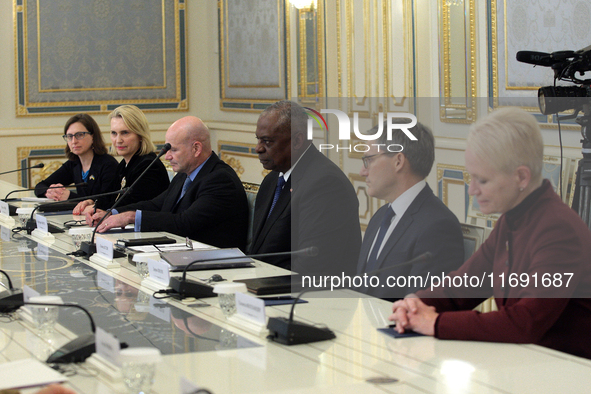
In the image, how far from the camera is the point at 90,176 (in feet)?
14.5

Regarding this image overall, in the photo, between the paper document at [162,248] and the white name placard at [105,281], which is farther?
the paper document at [162,248]

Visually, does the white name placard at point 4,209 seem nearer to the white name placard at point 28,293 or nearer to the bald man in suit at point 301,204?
the bald man in suit at point 301,204

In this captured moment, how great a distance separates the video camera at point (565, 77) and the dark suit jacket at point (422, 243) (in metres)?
0.53

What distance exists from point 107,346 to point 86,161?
3.30 meters

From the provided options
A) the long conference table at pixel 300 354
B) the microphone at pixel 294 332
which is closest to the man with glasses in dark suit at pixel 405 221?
the long conference table at pixel 300 354

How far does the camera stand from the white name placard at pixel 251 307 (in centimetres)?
163

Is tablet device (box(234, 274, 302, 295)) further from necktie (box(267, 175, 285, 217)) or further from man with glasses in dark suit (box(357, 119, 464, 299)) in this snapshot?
necktie (box(267, 175, 285, 217))

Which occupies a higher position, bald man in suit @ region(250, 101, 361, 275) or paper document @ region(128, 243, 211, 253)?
bald man in suit @ region(250, 101, 361, 275)

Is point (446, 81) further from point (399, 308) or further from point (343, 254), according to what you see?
point (399, 308)

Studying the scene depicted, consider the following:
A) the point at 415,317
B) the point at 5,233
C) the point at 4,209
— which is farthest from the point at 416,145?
the point at 4,209

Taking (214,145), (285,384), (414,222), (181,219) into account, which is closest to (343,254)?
(414,222)

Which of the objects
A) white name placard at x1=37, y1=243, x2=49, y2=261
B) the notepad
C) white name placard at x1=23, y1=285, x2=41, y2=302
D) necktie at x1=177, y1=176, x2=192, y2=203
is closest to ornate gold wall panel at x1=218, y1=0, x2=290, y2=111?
necktie at x1=177, y1=176, x2=192, y2=203

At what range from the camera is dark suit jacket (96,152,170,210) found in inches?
157

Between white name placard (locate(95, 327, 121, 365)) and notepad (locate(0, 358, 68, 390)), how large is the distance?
88 millimetres
